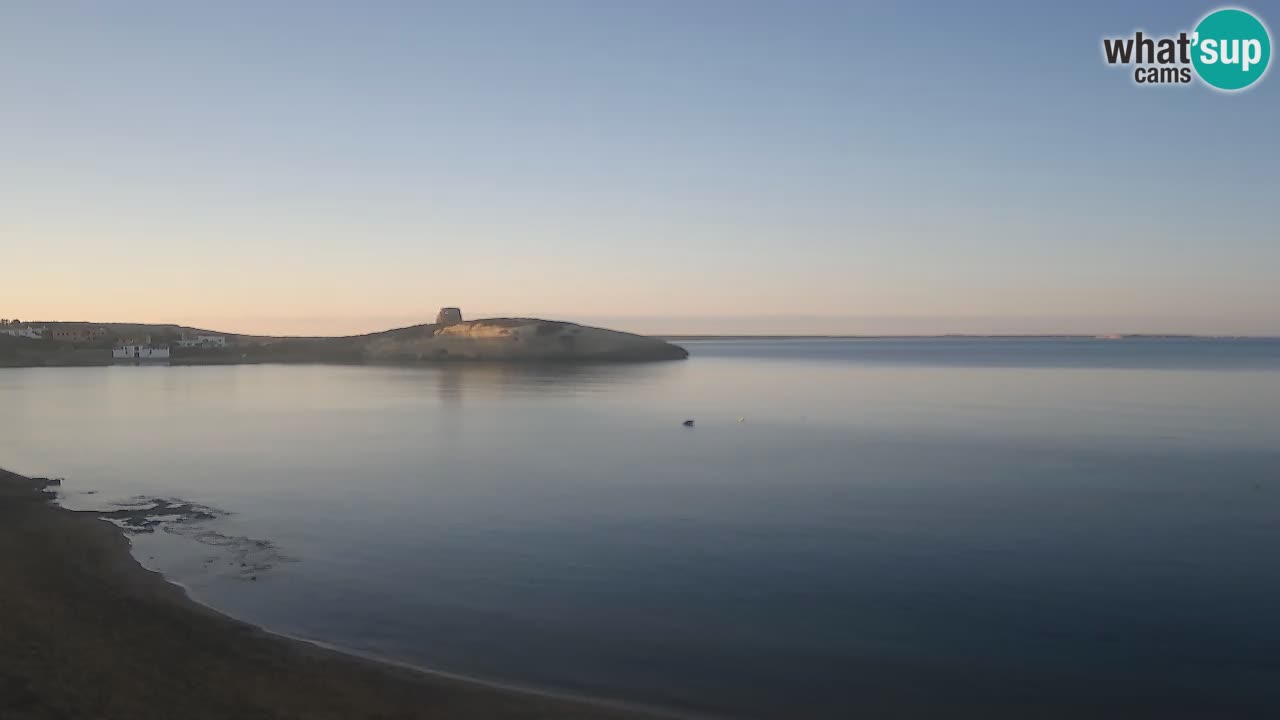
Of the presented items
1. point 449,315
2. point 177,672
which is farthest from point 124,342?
point 177,672

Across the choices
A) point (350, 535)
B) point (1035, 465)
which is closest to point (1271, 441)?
point (1035, 465)

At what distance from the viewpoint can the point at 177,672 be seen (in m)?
10.0

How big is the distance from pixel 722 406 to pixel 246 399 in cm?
3366

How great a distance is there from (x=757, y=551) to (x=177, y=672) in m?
10.7

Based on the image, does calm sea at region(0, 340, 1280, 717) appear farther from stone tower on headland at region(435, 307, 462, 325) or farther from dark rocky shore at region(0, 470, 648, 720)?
stone tower on headland at region(435, 307, 462, 325)

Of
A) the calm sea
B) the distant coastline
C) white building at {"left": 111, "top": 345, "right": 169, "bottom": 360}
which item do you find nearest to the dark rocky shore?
the calm sea

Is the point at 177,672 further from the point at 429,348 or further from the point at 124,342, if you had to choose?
the point at 124,342

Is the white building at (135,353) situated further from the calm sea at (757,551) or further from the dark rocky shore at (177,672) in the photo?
the dark rocky shore at (177,672)

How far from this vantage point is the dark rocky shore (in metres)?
8.99

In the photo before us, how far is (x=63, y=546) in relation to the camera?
16359 millimetres

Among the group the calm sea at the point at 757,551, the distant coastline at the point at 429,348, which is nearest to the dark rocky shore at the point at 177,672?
the calm sea at the point at 757,551

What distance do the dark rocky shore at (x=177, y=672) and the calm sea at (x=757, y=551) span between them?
90 cm

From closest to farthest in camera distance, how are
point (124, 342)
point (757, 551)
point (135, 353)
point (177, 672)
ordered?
point (177, 672) < point (757, 551) < point (135, 353) < point (124, 342)

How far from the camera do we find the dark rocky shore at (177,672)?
8992 mm
